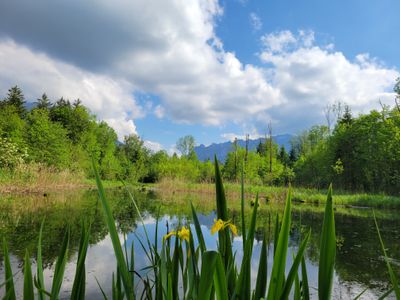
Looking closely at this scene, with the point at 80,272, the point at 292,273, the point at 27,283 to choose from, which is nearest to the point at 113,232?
the point at 80,272

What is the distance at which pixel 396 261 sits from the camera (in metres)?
5.09

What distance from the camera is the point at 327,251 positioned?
666 millimetres

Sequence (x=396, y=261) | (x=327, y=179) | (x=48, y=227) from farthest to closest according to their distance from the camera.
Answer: (x=327, y=179), (x=48, y=227), (x=396, y=261)

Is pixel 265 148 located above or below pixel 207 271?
above

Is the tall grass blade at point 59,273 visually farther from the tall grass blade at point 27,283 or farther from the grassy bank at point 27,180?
the grassy bank at point 27,180

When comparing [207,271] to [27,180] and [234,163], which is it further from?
[234,163]

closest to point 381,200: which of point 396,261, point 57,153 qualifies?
Result: point 396,261

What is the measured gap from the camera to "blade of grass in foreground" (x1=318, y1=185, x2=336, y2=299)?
0.66m

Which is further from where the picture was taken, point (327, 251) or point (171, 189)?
point (171, 189)

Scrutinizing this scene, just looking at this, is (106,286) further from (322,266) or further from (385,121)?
(385,121)

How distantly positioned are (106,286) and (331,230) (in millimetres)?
3286

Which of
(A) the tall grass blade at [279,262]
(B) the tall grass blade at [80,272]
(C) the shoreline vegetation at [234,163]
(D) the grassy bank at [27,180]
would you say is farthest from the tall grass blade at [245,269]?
(D) the grassy bank at [27,180]

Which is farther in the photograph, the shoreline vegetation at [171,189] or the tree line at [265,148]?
the tree line at [265,148]

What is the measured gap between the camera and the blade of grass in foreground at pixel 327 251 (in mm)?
656
